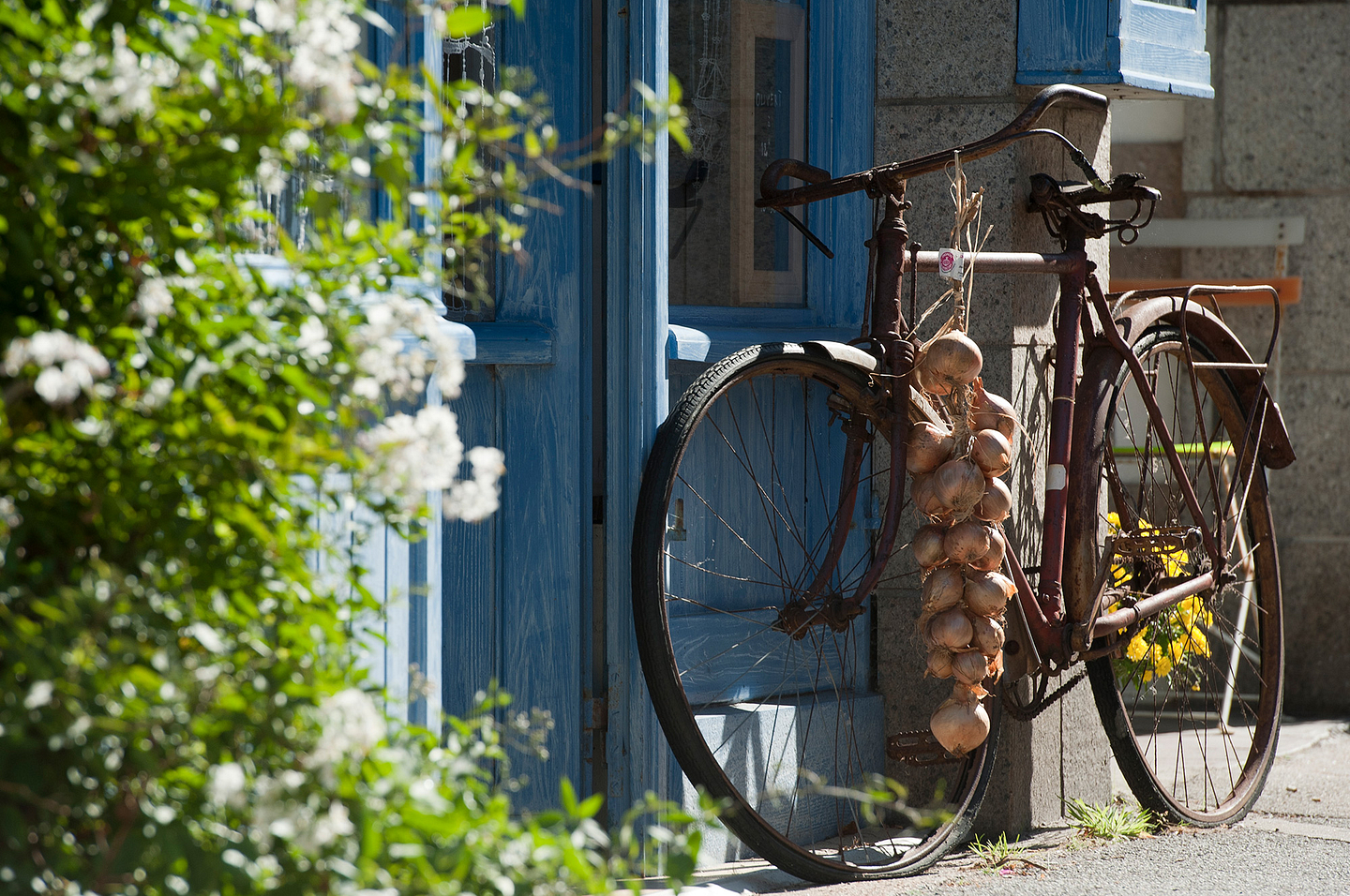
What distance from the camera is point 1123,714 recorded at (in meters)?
3.62

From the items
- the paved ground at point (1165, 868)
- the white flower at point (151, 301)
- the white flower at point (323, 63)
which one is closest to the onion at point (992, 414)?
the paved ground at point (1165, 868)

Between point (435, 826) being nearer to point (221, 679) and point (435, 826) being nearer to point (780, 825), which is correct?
point (221, 679)

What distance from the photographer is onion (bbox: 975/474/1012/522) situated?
115 inches

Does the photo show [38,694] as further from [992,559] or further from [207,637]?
[992,559]

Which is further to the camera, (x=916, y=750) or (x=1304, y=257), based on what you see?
→ (x=1304, y=257)

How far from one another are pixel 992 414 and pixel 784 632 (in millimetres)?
688

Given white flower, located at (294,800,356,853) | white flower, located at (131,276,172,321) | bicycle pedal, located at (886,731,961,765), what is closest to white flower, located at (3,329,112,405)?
white flower, located at (131,276,172,321)

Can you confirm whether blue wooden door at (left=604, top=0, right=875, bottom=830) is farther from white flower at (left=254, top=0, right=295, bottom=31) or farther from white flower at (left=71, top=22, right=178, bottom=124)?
white flower at (left=71, top=22, right=178, bottom=124)

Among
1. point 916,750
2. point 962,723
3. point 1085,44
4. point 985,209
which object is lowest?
point 916,750

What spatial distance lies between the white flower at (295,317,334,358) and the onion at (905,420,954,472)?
1715 mm

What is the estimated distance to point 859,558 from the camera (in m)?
3.55

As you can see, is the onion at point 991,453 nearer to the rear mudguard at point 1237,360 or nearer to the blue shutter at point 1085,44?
the rear mudguard at point 1237,360

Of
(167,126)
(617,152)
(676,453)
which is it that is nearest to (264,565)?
(167,126)

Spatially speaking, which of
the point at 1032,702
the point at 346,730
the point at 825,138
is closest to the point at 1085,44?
the point at 825,138
